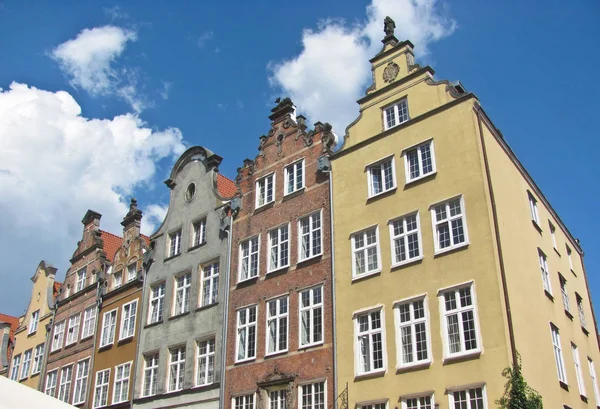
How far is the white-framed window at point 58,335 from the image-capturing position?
4141cm

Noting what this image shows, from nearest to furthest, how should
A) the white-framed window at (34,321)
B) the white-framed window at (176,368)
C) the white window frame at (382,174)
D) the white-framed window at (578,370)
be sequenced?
the white window frame at (382,174) → the white-framed window at (578,370) → the white-framed window at (176,368) → the white-framed window at (34,321)

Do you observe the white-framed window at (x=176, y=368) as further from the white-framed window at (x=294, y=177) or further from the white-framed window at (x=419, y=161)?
the white-framed window at (x=419, y=161)

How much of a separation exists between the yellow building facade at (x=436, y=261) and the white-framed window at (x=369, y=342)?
0.13ft

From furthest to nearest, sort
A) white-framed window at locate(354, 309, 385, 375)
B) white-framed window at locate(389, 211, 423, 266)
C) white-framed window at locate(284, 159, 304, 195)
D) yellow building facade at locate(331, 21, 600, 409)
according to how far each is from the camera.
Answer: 1. white-framed window at locate(284, 159, 304, 195)
2. white-framed window at locate(389, 211, 423, 266)
3. white-framed window at locate(354, 309, 385, 375)
4. yellow building facade at locate(331, 21, 600, 409)

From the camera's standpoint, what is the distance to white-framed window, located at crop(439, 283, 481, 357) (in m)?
20.8

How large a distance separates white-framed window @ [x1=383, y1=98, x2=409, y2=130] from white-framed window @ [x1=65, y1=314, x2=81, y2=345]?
2375 cm

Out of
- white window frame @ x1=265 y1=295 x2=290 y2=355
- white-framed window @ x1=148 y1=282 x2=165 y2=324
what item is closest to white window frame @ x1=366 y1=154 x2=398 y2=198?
white window frame @ x1=265 y1=295 x2=290 y2=355

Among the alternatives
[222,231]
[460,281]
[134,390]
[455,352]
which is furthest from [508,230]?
[134,390]

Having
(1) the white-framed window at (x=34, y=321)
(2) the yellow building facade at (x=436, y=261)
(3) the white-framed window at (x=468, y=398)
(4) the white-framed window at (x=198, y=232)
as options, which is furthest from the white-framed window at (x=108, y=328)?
(3) the white-framed window at (x=468, y=398)

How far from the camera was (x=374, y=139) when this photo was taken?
26422mm

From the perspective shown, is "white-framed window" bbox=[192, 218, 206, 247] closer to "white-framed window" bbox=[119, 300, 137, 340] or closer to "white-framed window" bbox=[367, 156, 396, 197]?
"white-framed window" bbox=[119, 300, 137, 340]

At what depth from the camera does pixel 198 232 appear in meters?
33.7

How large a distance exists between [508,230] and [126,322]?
21.3 m

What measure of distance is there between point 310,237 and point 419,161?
18.3 ft
